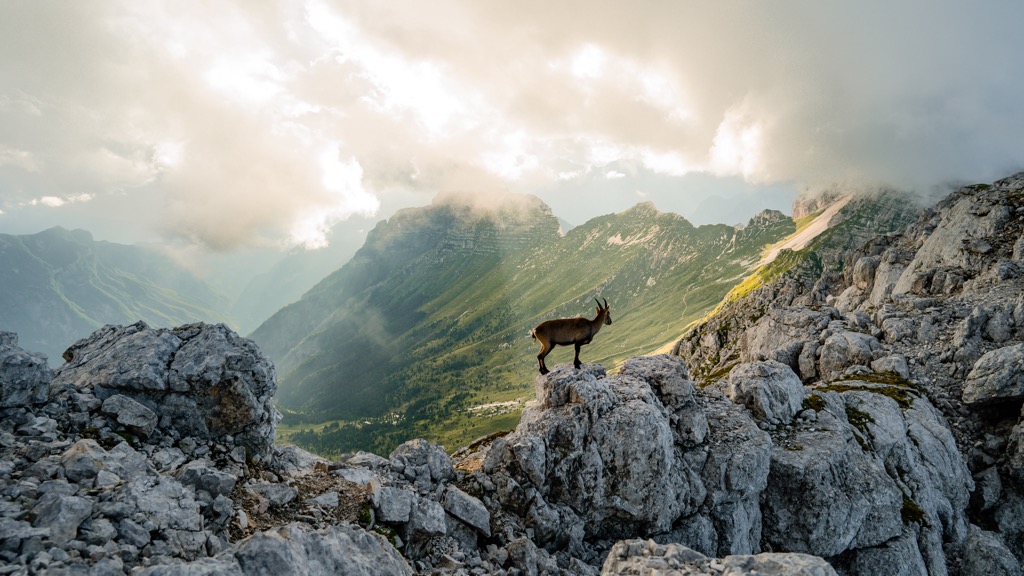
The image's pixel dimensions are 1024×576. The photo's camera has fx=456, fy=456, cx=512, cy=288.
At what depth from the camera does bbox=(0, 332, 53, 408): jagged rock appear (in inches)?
564

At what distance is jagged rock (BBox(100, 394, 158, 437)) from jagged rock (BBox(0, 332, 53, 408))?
1784 millimetres

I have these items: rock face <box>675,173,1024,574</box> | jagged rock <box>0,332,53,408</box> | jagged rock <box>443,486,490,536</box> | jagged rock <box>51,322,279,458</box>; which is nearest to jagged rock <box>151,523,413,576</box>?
jagged rock <box>443,486,490,536</box>

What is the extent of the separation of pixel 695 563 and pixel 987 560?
34.0 metres

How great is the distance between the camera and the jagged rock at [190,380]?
17500 mm

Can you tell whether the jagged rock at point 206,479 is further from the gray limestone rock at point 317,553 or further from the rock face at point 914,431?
the rock face at point 914,431

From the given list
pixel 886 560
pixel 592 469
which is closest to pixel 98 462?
pixel 592 469

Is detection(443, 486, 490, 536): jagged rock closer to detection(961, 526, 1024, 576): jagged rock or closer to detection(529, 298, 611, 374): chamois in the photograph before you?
detection(529, 298, 611, 374): chamois

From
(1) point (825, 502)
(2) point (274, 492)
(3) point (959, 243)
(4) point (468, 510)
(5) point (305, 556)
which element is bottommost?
(1) point (825, 502)

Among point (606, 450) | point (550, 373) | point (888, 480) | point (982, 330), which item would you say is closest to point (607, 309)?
point (550, 373)

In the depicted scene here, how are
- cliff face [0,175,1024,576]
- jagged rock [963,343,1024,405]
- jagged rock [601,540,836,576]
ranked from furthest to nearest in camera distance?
jagged rock [963,343,1024,405]
jagged rock [601,540,836,576]
cliff face [0,175,1024,576]

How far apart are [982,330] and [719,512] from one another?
45.0 meters

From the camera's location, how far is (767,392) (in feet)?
111

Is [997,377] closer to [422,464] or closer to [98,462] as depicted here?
[422,464]

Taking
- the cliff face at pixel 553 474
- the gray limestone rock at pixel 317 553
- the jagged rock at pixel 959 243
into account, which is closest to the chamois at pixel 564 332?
the cliff face at pixel 553 474
